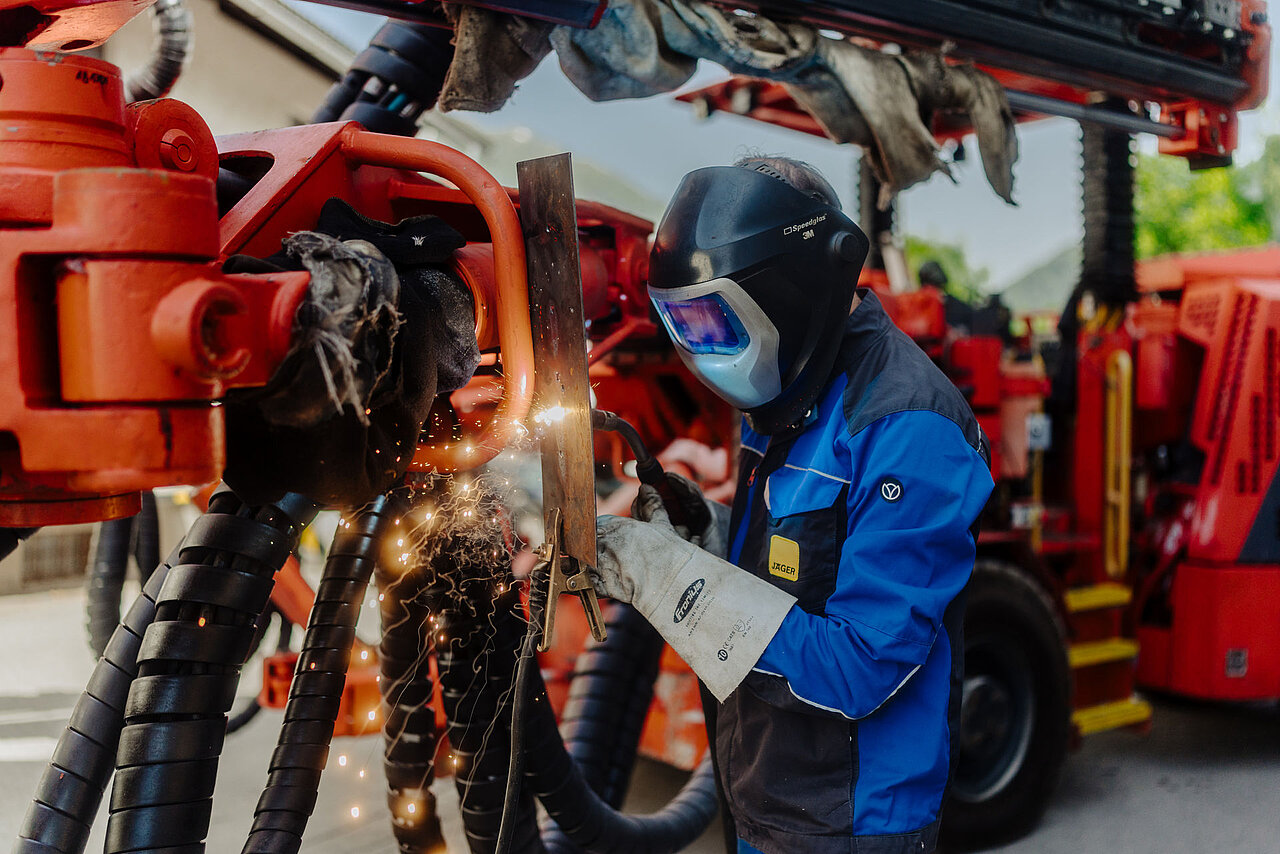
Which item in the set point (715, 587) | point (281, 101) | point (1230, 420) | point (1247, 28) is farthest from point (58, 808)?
point (281, 101)

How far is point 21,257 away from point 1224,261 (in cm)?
516

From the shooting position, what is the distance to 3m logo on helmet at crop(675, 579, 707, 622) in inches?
74.3

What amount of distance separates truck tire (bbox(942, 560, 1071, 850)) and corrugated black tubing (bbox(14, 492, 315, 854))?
2864 millimetres

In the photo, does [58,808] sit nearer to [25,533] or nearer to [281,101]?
[25,533]

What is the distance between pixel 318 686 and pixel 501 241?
985mm

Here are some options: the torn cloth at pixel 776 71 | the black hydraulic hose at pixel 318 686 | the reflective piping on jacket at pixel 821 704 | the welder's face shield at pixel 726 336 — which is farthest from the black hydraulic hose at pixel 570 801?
the torn cloth at pixel 776 71

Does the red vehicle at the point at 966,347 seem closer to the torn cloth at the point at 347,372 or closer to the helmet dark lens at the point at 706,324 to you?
the torn cloth at the point at 347,372

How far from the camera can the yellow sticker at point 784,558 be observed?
6.64 ft

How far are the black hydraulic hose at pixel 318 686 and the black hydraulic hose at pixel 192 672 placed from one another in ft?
0.72

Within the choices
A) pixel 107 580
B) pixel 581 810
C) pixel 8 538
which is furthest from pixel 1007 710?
pixel 8 538

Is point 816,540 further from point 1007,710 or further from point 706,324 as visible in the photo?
point 1007,710

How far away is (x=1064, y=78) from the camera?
10.1ft

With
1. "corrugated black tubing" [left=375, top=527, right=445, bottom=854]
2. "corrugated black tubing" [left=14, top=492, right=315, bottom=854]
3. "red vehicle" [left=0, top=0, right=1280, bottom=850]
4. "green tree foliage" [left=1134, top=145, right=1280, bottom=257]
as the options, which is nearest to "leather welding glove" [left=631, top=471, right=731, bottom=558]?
"red vehicle" [left=0, top=0, right=1280, bottom=850]

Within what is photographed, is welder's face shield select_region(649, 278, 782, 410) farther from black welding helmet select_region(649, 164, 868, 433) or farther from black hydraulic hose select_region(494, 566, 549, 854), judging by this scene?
black hydraulic hose select_region(494, 566, 549, 854)
